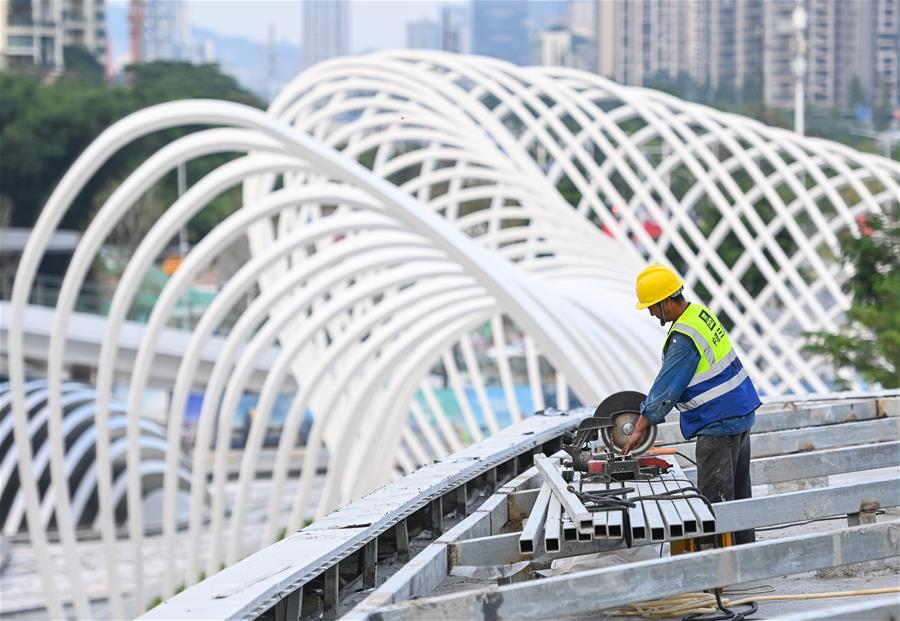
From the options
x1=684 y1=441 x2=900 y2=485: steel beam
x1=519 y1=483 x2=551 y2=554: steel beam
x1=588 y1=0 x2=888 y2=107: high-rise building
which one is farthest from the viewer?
x1=588 y1=0 x2=888 y2=107: high-rise building

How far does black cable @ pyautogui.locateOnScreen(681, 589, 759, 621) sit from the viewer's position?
5336mm

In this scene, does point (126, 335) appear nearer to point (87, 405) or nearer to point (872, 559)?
point (87, 405)

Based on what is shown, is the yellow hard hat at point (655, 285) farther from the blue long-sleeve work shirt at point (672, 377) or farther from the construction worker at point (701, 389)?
the blue long-sleeve work shirt at point (672, 377)

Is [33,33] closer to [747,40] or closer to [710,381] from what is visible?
[747,40]

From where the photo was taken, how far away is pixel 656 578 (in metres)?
5.13

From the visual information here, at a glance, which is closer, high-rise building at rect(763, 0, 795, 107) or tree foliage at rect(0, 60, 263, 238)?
tree foliage at rect(0, 60, 263, 238)

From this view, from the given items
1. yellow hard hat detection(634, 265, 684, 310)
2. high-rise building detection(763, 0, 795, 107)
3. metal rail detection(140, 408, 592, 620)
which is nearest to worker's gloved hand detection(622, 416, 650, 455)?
yellow hard hat detection(634, 265, 684, 310)

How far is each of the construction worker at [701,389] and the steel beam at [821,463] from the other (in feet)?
2.89

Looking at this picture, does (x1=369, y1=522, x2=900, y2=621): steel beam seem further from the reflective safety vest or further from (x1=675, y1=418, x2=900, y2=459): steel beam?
(x1=675, y1=418, x2=900, y2=459): steel beam

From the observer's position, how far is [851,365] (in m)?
18.7

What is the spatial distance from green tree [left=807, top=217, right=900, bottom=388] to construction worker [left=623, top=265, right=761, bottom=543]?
10.9 meters

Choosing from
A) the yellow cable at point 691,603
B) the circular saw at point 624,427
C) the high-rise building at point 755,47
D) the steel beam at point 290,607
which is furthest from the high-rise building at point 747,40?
the steel beam at point 290,607

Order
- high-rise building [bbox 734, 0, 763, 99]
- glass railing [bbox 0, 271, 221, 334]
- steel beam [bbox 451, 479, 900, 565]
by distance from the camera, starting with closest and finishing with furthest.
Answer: steel beam [bbox 451, 479, 900, 565]
glass railing [bbox 0, 271, 221, 334]
high-rise building [bbox 734, 0, 763, 99]

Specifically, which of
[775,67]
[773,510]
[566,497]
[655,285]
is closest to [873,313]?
[655,285]
